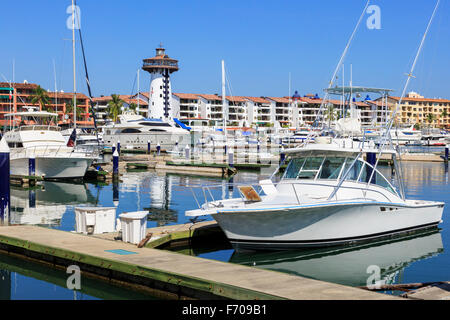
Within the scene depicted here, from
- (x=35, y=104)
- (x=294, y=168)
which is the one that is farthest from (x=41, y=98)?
(x=294, y=168)

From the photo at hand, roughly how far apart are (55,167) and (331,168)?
2392cm

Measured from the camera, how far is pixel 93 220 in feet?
49.9

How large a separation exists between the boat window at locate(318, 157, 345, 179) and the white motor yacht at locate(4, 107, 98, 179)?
2283 cm

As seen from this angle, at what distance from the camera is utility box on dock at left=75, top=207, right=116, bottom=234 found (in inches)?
597

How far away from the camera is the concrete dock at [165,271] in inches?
364

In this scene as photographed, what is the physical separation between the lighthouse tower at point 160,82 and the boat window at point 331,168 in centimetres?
7865

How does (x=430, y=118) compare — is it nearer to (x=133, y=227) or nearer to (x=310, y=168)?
(x=310, y=168)

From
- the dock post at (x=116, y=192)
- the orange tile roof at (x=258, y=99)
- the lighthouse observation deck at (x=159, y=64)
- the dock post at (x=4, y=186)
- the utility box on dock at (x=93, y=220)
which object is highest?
the lighthouse observation deck at (x=159, y=64)

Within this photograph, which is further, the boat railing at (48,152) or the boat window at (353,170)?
the boat railing at (48,152)

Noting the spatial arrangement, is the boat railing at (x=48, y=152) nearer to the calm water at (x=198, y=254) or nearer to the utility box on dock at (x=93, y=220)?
the calm water at (x=198, y=254)

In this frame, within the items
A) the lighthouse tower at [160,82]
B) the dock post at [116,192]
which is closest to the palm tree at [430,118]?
the lighthouse tower at [160,82]
